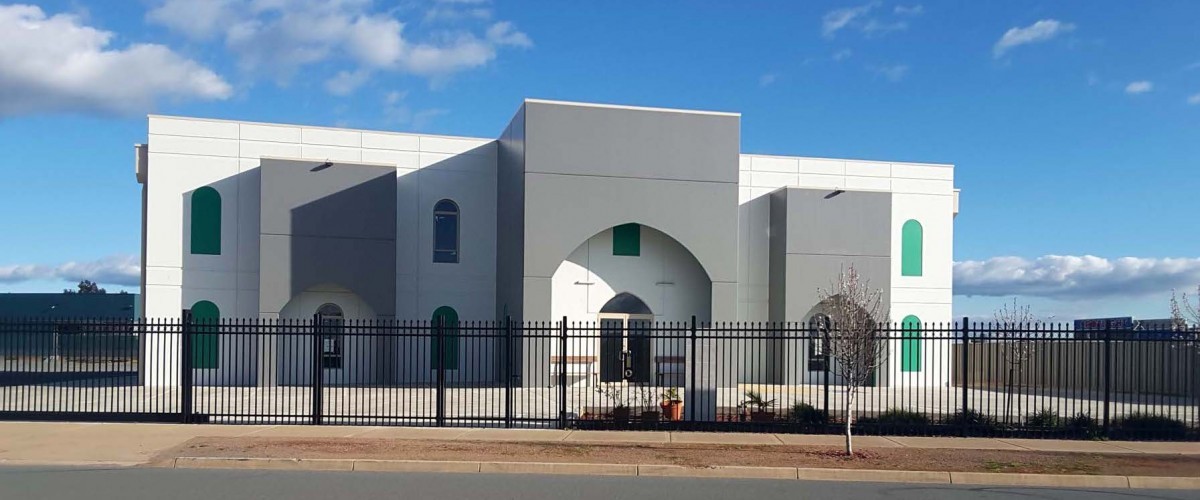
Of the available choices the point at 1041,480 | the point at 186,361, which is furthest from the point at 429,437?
the point at 1041,480

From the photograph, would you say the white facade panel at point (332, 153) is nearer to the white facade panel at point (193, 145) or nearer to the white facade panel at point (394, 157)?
the white facade panel at point (394, 157)

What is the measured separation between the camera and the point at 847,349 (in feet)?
52.5

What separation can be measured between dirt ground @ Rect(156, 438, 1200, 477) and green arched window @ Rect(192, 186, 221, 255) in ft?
53.2

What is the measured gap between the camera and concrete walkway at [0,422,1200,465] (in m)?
15.2

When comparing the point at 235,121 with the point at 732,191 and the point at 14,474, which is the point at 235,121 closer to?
the point at 732,191

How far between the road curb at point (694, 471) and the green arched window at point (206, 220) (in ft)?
59.4

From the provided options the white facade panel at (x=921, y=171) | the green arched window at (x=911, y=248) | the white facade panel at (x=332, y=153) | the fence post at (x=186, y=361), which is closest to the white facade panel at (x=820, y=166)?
the white facade panel at (x=921, y=171)

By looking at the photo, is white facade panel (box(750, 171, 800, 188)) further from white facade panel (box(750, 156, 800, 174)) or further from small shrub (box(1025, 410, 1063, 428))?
small shrub (box(1025, 410, 1063, 428))

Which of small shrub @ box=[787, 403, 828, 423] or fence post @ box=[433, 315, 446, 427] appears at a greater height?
fence post @ box=[433, 315, 446, 427]

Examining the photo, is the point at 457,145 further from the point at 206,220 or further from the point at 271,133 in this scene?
the point at 206,220

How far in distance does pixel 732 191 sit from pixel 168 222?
56.1ft

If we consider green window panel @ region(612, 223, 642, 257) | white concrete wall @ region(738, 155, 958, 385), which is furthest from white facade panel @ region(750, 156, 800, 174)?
green window panel @ region(612, 223, 642, 257)

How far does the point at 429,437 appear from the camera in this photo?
16.2 metres

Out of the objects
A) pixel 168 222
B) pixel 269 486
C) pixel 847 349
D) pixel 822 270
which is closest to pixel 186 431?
pixel 269 486
